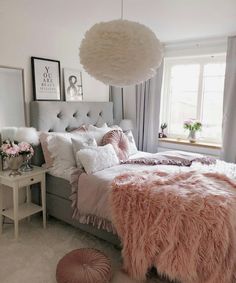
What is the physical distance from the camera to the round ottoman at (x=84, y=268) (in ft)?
5.49

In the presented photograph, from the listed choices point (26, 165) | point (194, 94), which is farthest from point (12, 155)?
point (194, 94)

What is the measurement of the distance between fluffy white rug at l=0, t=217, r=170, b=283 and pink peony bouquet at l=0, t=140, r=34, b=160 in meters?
0.83

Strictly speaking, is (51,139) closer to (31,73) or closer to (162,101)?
(31,73)

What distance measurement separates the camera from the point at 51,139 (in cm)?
267

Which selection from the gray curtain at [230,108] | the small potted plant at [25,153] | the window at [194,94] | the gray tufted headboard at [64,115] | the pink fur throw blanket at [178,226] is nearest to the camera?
the pink fur throw blanket at [178,226]

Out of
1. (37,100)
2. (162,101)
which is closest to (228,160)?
(162,101)

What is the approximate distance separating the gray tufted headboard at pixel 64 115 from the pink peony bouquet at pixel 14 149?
232mm

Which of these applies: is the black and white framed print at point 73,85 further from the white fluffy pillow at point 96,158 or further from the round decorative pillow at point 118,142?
the white fluffy pillow at point 96,158

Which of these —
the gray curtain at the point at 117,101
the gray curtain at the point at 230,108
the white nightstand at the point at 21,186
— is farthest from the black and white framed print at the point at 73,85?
the gray curtain at the point at 230,108

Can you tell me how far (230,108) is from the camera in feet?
10.9

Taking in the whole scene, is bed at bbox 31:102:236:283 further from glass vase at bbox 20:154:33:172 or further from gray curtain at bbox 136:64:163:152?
gray curtain at bbox 136:64:163:152

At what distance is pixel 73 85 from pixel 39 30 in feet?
2.57

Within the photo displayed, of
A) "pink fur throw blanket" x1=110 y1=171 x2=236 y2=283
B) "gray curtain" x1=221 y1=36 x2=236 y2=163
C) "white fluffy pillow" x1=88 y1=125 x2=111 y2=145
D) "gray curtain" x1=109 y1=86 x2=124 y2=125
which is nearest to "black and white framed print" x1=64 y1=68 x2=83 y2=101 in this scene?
"white fluffy pillow" x1=88 y1=125 x2=111 y2=145

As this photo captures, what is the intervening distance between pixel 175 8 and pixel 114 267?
7.88ft
